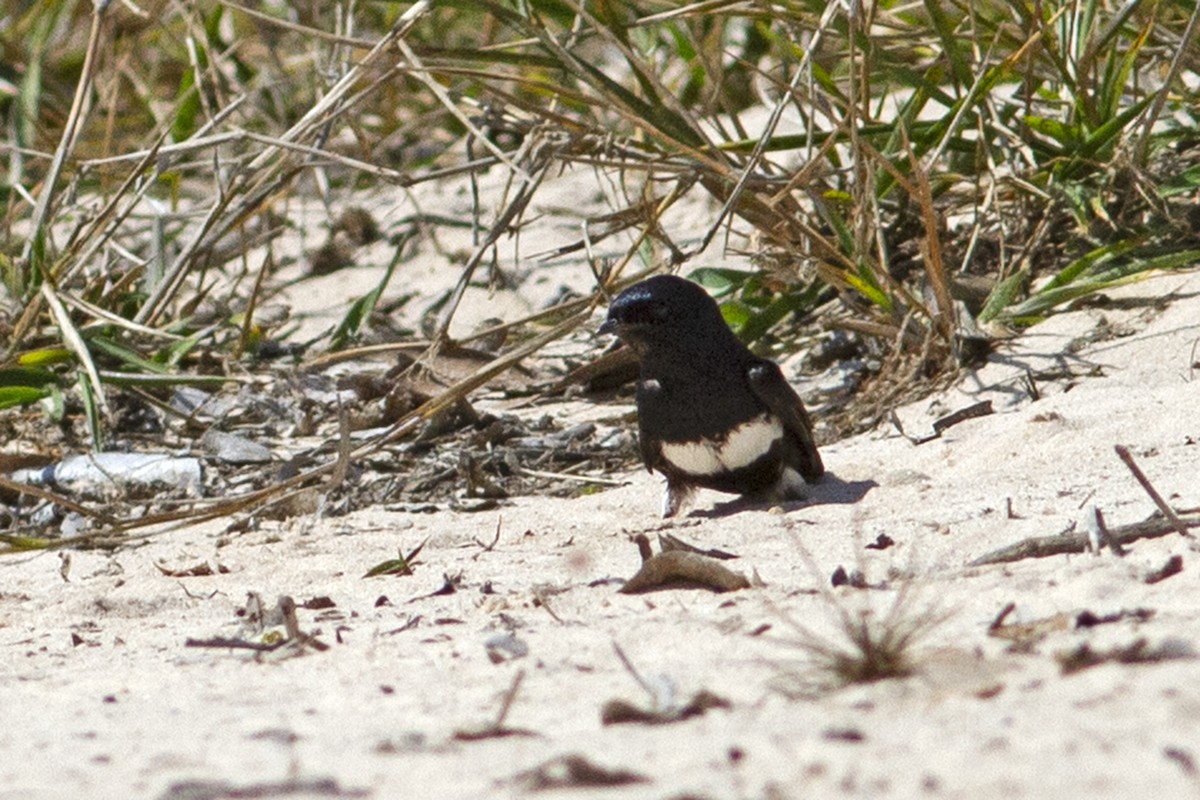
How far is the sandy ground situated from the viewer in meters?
1.74

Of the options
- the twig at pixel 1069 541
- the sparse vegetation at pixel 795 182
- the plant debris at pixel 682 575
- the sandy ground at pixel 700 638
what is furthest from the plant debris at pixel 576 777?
the sparse vegetation at pixel 795 182

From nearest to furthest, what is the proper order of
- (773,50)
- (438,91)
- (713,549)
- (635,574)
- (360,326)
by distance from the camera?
1. (635,574)
2. (713,549)
3. (438,91)
4. (360,326)
5. (773,50)

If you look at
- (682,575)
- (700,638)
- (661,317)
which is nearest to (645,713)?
(700,638)

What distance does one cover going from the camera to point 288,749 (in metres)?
1.97

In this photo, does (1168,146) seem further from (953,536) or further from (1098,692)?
(1098,692)

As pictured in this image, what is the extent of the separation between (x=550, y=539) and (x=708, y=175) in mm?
1076

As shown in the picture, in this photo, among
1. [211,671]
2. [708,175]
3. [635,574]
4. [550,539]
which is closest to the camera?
[211,671]

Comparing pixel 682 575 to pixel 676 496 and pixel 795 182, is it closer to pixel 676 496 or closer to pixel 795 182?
pixel 676 496

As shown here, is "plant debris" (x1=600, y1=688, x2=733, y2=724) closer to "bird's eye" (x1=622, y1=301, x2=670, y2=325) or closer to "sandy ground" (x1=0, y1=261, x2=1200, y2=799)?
"sandy ground" (x1=0, y1=261, x2=1200, y2=799)

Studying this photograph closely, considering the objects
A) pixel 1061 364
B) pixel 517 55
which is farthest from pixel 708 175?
pixel 1061 364

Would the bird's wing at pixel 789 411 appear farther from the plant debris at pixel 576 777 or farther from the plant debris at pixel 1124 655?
the plant debris at pixel 576 777

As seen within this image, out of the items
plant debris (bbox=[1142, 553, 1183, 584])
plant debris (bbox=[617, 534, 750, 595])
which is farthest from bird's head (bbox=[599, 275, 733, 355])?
plant debris (bbox=[1142, 553, 1183, 584])

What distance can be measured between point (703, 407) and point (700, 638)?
5.41 ft

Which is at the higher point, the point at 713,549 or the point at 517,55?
the point at 517,55
